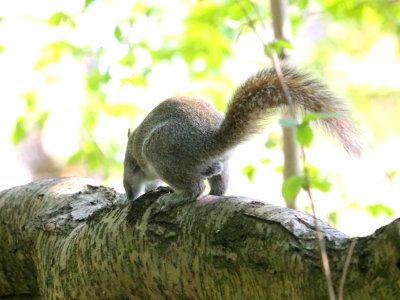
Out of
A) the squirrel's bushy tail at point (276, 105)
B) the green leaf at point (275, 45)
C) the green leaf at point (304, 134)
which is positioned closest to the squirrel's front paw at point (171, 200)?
the squirrel's bushy tail at point (276, 105)

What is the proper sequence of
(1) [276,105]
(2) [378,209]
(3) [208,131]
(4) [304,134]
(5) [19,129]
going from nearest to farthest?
(4) [304,134]
(1) [276,105]
(3) [208,131]
(2) [378,209]
(5) [19,129]

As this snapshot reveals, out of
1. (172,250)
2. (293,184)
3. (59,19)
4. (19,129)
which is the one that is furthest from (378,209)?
(19,129)

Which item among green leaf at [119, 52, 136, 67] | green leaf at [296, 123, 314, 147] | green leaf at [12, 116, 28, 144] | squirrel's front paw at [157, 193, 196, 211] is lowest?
squirrel's front paw at [157, 193, 196, 211]

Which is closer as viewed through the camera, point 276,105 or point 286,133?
point 276,105

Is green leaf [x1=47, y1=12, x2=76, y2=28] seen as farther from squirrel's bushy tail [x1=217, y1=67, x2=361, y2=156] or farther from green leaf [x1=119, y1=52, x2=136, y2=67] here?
squirrel's bushy tail [x1=217, y1=67, x2=361, y2=156]

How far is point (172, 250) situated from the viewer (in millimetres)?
1532

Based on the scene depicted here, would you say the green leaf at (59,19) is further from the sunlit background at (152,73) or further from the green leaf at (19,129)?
the green leaf at (19,129)

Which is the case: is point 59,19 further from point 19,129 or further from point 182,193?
point 182,193

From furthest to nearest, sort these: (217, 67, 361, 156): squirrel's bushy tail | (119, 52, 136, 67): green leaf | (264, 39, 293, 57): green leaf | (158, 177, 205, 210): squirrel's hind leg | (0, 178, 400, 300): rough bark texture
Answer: (119, 52, 136, 67): green leaf → (158, 177, 205, 210): squirrel's hind leg → (217, 67, 361, 156): squirrel's bushy tail → (264, 39, 293, 57): green leaf → (0, 178, 400, 300): rough bark texture

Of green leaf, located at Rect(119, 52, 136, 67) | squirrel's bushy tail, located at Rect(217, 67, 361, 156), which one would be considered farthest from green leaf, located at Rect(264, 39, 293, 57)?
green leaf, located at Rect(119, 52, 136, 67)

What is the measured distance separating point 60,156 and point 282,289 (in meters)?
4.59

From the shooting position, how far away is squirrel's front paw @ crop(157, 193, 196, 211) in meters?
1.68

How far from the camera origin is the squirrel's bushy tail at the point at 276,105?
1.59 meters

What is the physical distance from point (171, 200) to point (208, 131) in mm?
360
